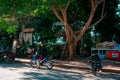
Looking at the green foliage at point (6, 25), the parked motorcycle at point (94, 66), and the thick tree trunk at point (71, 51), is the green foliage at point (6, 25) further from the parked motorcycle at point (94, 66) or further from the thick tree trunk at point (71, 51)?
the parked motorcycle at point (94, 66)

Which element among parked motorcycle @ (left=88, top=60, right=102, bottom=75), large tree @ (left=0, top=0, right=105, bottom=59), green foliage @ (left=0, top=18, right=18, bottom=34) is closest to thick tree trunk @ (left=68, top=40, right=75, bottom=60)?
large tree @ (left=0, top=0, right=105, bottom=59)

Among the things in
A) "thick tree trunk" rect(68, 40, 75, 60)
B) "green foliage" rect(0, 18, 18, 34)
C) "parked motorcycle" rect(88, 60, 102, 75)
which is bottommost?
"parked motorcycle" rect(88, 60, 102, 75)

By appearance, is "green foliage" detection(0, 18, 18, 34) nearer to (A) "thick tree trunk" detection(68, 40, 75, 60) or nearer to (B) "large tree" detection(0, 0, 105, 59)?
(B) "large tree" detection(0, 0, 105, 59)

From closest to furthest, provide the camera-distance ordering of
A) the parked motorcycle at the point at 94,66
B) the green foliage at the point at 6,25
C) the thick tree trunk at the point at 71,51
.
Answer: the parked motorcycle at the point at 94,66, the thick tree trunk at the point at 71,51, the green foliage at the point at 6,25

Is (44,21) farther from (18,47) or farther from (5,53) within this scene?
(5,53)

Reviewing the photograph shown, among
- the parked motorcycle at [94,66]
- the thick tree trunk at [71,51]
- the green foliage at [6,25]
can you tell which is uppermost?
the green foliage at [6,25]

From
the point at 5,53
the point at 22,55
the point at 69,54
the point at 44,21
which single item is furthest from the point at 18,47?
the point at 69,54

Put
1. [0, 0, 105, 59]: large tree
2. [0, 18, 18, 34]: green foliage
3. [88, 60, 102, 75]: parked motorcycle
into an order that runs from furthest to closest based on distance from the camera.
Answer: [0, 18, 18, 34]: green foliage < [0, 0, 105, 59]: large tree < [88, 60, 102, 75]: parked motorcycle

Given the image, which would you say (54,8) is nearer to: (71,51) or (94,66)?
(71,51)

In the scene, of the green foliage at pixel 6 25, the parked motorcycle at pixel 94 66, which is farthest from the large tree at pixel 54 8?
the parked motorcycle at pixel 94 66

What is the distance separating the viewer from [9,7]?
750 inches

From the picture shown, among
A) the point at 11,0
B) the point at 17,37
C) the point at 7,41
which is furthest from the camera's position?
the point at 7,41

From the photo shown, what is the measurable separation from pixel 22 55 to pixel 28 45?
43.7 inches

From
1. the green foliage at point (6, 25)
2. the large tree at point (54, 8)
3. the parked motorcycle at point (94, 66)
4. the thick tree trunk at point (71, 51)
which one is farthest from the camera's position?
the green foliage at point (6, 25)
